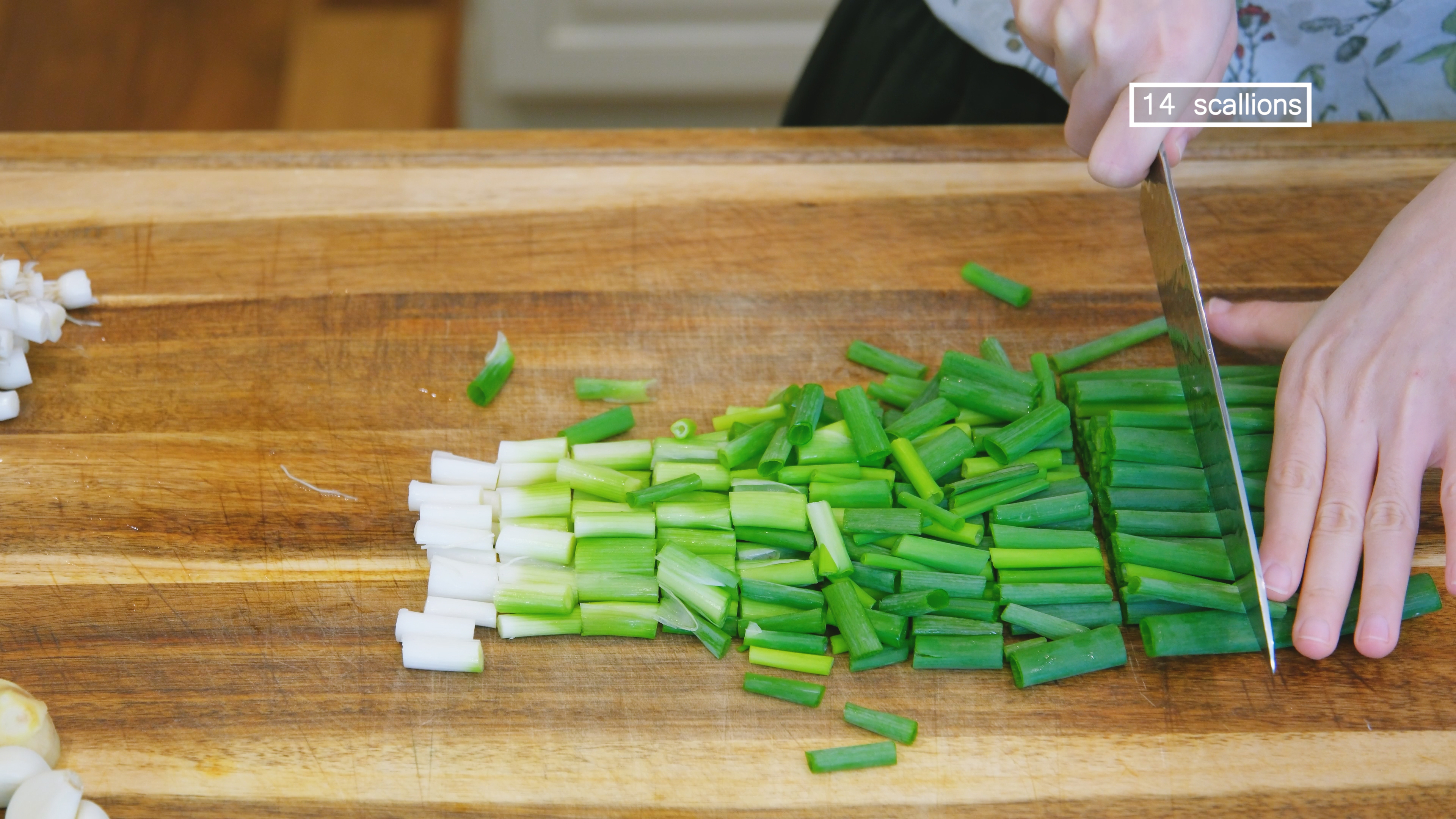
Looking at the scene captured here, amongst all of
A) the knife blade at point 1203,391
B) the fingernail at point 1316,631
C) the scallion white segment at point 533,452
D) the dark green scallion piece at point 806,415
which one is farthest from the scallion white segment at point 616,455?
the fingernail at point 1316,631

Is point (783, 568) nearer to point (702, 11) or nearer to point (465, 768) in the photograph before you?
point (465, 768)

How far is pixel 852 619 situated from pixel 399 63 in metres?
3.33

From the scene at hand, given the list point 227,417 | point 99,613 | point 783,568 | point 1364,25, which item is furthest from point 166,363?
point 1364,25

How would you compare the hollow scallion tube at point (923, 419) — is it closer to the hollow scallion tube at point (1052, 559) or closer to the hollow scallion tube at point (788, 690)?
the hollow scallion tube at point (1052, 559)

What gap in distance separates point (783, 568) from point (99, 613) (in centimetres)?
99

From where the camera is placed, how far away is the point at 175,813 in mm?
1405

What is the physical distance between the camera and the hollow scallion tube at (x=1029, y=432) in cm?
169

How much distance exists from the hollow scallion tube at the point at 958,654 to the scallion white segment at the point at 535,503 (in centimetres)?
57

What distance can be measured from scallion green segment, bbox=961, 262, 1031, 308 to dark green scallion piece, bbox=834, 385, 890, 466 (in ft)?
1.22

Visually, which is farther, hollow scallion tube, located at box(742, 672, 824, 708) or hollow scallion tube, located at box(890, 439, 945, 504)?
hollow scallion tube, located at box(890, 439, 945, 504)

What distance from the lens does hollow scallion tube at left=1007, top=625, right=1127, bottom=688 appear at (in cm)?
151

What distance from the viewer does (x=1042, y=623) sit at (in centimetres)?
156

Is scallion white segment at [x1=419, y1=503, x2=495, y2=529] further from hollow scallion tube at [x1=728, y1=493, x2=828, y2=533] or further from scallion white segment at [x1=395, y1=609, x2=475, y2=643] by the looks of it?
hollow scallion tube at [x1=728, y1=493, x2=828, y2=533]

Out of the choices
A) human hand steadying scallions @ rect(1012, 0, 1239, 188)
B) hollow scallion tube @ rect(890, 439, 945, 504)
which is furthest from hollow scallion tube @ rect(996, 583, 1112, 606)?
human hand steadying scallions @ rect(1012, 0, 1239, 188)
